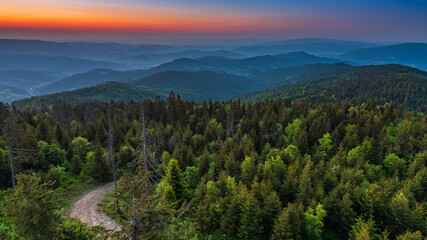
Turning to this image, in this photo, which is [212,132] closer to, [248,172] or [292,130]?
[292,130]

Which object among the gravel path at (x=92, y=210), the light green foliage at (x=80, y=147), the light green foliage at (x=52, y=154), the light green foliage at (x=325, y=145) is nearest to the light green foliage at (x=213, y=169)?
the gravel path at (x=92, y=210)

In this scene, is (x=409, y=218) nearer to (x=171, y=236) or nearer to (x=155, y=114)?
(x=171, y=236)

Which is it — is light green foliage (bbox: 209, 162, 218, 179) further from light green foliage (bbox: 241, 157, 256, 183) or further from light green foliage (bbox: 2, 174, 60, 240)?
light green foliage (bbox: 2, 174, 60, 240)

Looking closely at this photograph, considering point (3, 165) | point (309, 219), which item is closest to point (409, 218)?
point (309, 219)

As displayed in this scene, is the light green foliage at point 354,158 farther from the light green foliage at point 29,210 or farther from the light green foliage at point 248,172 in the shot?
the light green foliage at point 29,210

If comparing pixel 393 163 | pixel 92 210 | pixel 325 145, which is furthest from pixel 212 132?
pixel 393 163

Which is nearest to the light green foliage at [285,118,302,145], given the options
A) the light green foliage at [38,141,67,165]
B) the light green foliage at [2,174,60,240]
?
the light green foliage at [2,174,60,240]
